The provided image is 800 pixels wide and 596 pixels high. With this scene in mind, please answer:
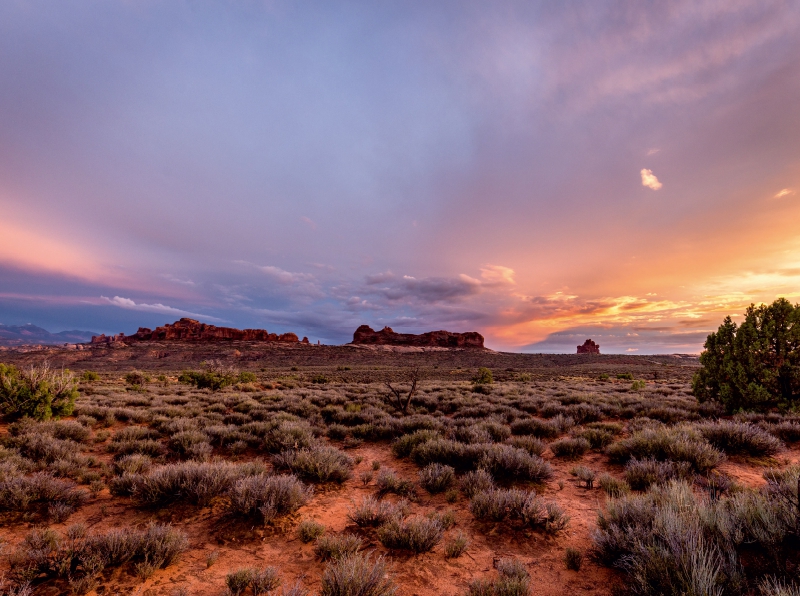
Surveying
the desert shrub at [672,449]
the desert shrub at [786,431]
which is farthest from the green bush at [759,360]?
the desert shrub at [672,449]

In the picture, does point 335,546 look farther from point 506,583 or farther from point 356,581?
point 506,583

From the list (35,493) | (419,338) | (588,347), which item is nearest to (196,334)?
(419,338)

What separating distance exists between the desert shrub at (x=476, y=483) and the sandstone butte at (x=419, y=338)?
13070 centimetres

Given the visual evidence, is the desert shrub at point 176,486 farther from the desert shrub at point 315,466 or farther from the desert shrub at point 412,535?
the desert shrub at point 412,535

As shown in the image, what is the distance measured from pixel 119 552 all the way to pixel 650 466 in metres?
7.70

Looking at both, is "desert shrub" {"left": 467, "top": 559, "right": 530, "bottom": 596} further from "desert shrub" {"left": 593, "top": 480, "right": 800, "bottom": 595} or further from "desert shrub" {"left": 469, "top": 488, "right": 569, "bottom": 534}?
"desert shrub" {"left": 469, "top": 488, "right": 569, "bottom": 534}

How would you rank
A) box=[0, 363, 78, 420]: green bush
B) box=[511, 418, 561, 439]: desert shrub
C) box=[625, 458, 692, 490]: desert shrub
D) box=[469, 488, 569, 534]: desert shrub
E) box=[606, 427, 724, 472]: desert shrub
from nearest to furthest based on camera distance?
box=[469, 488, 569, 534]: desert shrub
box=[625, 458, 692, 490]: desert shrub
box=[606, 427, 724, 472]: desert shrub
box=[0, 363, 78, 420]: green bush
box=[511, 418, 561, 439]: desert shrub

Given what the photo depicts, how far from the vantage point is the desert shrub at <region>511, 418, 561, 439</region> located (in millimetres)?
9125

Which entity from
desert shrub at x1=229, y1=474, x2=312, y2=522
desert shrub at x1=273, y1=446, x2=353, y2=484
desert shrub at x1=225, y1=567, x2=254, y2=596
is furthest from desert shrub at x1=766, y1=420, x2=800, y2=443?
desert shrub at x1=225, y1=567, x2=254, y2=596

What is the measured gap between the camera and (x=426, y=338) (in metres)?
144

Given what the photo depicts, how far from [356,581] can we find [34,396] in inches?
453

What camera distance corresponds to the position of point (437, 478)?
581 cm

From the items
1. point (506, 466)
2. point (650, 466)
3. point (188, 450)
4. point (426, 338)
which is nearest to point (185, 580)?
point (188, 450)

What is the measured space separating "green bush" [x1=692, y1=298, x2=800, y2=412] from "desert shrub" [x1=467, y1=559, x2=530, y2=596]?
11713 millimetres
